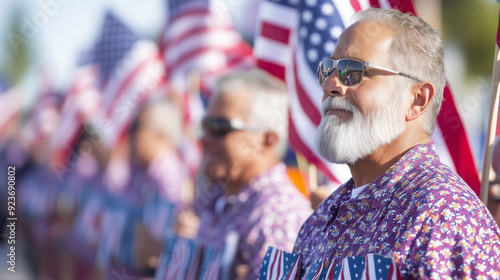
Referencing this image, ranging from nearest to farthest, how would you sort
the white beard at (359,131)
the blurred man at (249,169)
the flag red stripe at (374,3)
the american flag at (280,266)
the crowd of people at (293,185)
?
the crowd of people at (293,185) → the white beard at (359,131) → the american flag at (280,266) → the flag red stripe at (374,3) → the blurred man at (249,169)

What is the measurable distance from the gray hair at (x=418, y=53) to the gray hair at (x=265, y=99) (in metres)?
1.94

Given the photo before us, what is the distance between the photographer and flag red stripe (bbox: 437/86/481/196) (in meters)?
3.08

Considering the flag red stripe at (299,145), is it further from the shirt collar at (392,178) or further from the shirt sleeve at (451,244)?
the shirt sleeve at (451,244)

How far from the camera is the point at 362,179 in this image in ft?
7.95

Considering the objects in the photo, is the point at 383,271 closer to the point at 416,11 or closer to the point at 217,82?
the point at 416,11

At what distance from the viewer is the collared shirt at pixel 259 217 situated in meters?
3.55

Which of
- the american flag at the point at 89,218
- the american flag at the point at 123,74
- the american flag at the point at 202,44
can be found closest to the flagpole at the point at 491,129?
the american flag at the point at 202,44

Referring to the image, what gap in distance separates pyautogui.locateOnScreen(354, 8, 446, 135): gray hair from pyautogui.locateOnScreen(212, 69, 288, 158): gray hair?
6.37 feet

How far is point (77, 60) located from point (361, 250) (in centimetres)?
677

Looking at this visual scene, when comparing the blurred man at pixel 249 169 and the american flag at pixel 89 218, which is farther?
the american flag at pixel 89 218

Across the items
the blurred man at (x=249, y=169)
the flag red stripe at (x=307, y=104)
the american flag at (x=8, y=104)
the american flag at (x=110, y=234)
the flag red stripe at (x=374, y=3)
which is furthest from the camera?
the american flag at (x=8, y=104)

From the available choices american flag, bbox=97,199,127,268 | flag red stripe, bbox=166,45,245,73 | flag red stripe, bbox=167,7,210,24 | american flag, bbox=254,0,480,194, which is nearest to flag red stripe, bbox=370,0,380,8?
american flag, bbox=254,0,480,194

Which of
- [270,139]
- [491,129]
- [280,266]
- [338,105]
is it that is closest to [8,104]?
[270,139]

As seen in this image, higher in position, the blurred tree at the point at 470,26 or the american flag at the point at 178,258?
the blurred tree at the point at 470,26
